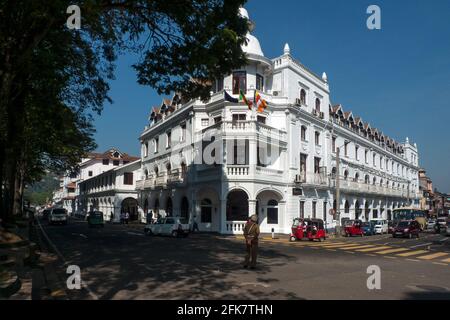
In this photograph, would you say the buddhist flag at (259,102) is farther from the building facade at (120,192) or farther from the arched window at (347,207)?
the building facade at (120,192)

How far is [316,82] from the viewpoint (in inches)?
1585

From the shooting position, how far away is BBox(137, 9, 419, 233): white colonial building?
31172 millimetres

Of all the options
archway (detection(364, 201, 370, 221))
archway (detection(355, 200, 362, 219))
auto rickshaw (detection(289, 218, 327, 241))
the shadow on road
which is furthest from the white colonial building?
the shadow on road

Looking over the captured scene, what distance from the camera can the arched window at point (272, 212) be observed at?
Answer: 1335 inches

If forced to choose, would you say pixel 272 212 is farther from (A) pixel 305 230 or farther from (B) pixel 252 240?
(B) pixel 252 240

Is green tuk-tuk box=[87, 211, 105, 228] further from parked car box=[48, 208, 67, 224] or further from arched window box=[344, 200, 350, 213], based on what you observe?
arched window box=[344, 200, 350, 213]

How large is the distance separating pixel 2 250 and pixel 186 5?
8.61m

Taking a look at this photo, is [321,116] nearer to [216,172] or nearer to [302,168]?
[302,168]

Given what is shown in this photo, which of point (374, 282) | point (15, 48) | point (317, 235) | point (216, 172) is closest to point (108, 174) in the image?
point (216, 172)

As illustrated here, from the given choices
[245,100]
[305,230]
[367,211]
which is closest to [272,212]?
[305,230]

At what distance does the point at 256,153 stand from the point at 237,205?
4.63 metres

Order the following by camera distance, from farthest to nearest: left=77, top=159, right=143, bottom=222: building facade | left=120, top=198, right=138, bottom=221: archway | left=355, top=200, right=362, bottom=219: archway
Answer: left=120, top=198, right=138, bottom=221: archway, left=77, top=159, right=143, bottom=222: building facade, left=355, top=200, right=362, bottom=219: archway

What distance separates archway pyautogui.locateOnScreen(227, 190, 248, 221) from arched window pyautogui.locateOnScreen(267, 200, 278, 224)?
2.78 m

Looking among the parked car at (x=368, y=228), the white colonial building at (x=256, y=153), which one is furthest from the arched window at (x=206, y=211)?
the parked car at (x=368, y=228)
